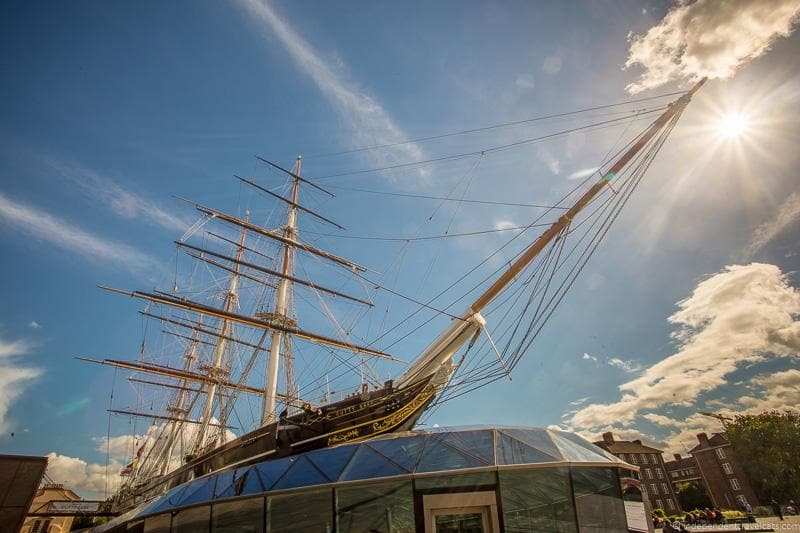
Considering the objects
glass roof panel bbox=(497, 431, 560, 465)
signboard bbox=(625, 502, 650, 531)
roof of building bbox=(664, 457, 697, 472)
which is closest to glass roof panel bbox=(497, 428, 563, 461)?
glass roof panel bbox=(497, 431, 560, 465)

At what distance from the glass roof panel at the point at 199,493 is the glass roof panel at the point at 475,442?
605 centimetres

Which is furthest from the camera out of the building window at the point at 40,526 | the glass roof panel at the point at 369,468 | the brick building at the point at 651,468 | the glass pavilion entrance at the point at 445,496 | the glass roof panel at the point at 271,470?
the brick building at the point at 651,468

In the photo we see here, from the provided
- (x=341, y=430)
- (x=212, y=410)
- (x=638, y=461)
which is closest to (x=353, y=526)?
(x=341, y=430)

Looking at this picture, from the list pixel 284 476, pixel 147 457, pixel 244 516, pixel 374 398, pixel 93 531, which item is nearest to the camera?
pixel 244 516

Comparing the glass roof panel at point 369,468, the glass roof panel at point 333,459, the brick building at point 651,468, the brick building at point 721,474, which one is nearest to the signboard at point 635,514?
the glass roof panel at point 369,468

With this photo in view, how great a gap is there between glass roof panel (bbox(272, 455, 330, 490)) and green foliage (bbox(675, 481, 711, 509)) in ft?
226

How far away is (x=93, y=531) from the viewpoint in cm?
1198

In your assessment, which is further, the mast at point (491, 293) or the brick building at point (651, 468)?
the brick building at point (651, 468)

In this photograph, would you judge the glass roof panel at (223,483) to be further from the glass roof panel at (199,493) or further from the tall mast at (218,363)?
the tall mast at (218,363)

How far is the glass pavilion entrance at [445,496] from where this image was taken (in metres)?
7.52

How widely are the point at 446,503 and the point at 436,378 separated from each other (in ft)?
21.6

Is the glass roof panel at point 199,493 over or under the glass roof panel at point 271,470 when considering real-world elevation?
under

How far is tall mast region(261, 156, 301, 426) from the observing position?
68.1ft

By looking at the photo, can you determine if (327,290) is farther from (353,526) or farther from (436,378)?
(353,526)
